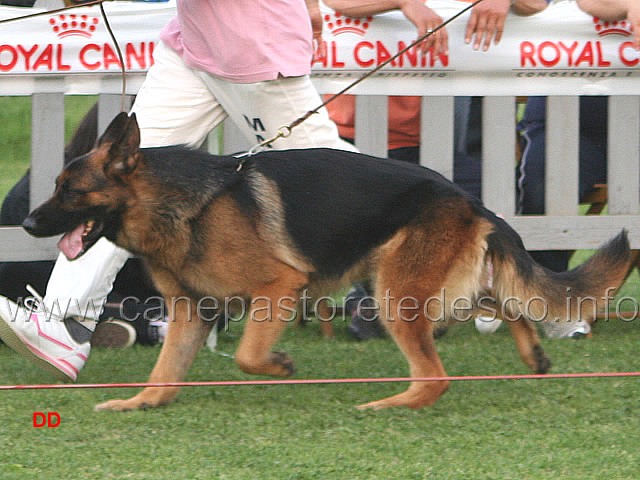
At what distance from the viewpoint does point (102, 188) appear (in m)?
3.21

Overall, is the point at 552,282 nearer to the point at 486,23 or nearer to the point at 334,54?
the point at 486,23

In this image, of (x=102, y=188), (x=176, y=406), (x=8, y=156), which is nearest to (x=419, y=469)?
(x=176, y=406)

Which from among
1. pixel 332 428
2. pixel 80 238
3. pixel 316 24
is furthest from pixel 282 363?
pixel 316 24

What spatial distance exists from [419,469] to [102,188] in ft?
4.72

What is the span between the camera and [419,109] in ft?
16.1

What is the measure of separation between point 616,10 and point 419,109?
1087 millimetres

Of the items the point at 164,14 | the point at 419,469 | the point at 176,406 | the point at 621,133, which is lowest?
the point at 176,406

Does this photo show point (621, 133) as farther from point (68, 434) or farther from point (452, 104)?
point (68, 434)

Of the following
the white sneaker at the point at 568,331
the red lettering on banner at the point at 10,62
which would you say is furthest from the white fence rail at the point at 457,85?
the white sneaker at the point at 568,331

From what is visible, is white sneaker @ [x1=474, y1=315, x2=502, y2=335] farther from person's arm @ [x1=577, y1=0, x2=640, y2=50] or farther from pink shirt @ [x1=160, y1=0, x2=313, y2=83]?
pink shirt @ [x1=160, y1=0, x2=313, y2=83]

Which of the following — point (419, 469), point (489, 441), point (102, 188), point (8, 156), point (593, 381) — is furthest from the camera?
point (8, 156)

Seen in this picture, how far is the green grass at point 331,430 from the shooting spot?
2.64 metres

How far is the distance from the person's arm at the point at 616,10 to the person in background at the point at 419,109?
0.22 m

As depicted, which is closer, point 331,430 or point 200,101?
point 331,430
